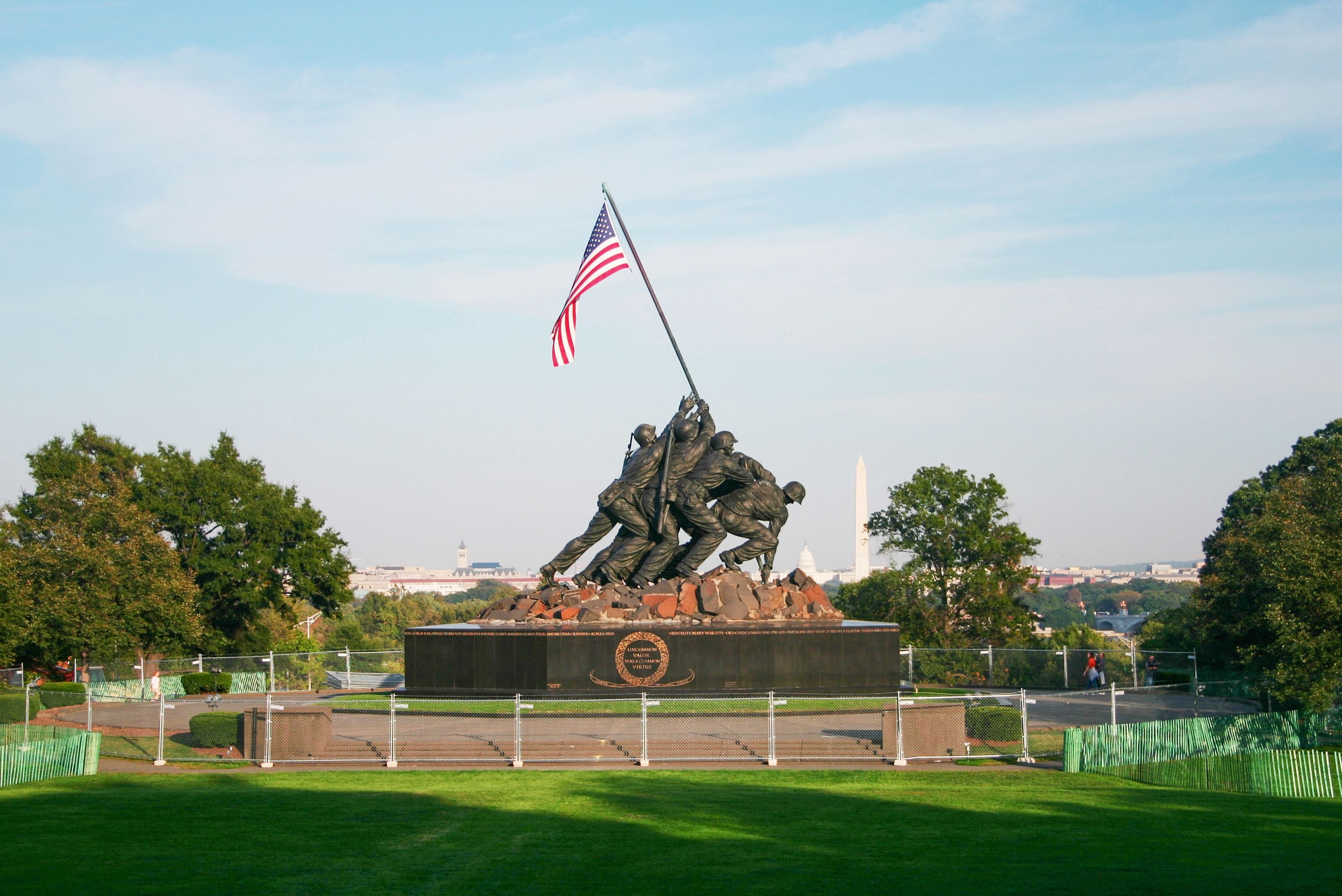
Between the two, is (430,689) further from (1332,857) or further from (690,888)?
(1332,857)

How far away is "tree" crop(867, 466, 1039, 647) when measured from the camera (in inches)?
1842

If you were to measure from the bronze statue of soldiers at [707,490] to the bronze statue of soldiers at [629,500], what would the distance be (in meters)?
0.81

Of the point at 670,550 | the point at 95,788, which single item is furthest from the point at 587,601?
the point at 95,788

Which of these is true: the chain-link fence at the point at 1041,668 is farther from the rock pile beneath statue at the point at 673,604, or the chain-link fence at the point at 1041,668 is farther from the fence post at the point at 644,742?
the fence post at the point at 644,742

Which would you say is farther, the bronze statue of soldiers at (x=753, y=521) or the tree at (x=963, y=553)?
the tree at (x=963, y=553)

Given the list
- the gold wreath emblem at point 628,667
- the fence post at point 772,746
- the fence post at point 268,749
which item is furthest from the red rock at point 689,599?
the fence post at point 268,749

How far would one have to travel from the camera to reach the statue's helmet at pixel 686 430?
30625mm

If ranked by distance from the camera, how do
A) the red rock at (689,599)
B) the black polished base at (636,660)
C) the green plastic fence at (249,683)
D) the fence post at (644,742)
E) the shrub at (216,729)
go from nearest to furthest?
the fence post at (644,742) < the shrub at (216,729) < the black polished base at (636,660) < the red rock at (689,599) < the green plastic fence at (249,683)

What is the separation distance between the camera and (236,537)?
155 ft

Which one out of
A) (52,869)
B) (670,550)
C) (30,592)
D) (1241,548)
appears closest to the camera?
(52,869)

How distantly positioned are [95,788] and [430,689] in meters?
9.76

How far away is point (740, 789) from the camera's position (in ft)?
57.1

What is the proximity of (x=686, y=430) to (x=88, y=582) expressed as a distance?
19.3 metres

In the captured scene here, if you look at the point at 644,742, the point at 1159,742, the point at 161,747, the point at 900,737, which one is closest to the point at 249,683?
the point at 161,747
